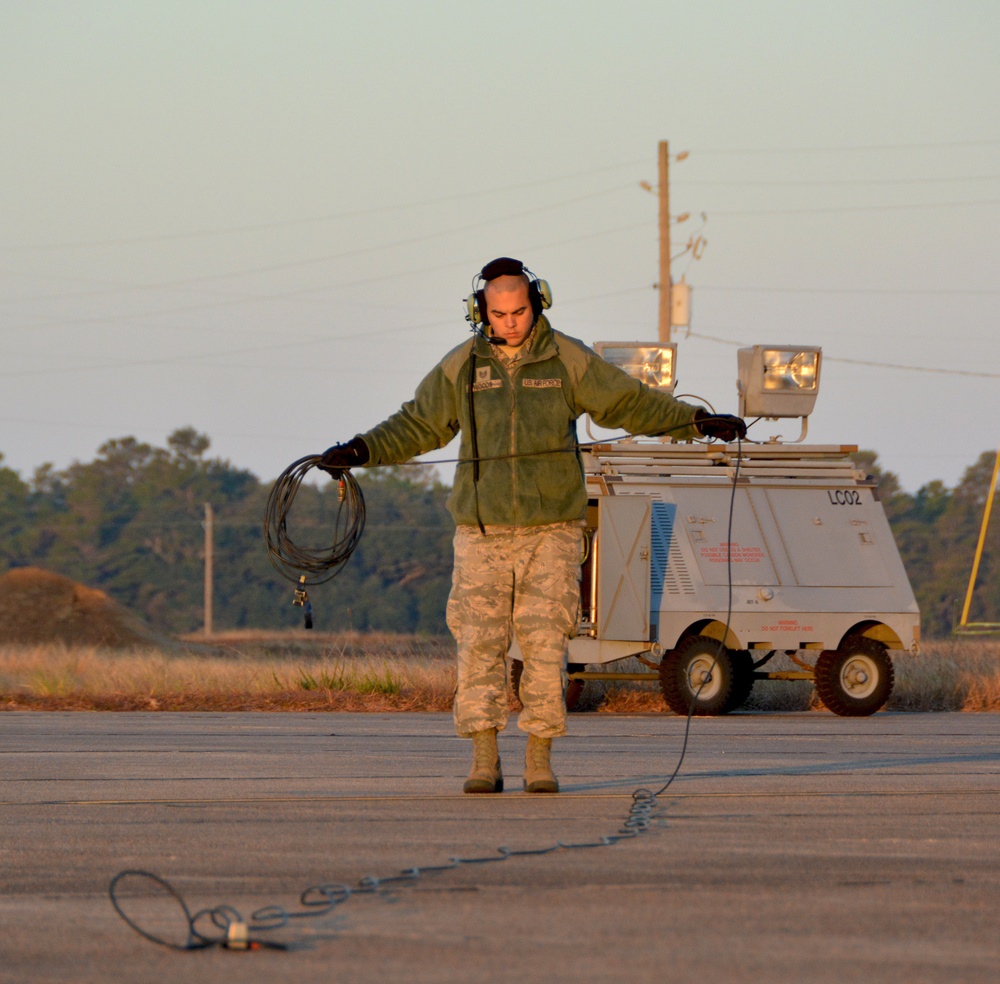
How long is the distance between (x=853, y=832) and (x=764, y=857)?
0.82 m

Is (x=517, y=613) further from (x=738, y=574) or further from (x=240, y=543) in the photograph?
(x=240, y=543)

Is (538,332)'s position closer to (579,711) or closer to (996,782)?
(996,782)

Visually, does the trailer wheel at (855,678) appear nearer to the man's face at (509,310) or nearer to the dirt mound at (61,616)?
the man's face at (509,310)

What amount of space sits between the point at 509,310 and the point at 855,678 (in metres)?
9.71

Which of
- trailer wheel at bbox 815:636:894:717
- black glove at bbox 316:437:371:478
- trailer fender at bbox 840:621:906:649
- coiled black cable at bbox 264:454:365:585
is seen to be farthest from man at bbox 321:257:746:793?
trailer fender at bbox 840:621:906:649

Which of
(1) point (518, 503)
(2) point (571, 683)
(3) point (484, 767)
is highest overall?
(1) point (518, 503)

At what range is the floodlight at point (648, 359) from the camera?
51.7ft

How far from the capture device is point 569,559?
25.0 feet

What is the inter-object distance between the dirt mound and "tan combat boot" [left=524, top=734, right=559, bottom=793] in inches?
1268

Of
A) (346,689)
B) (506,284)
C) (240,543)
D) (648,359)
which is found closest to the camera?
(506,284)

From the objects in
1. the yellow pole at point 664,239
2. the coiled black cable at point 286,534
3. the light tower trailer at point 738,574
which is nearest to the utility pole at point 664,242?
the yellow pole at point 664,239

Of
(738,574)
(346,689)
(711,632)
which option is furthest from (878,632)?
(346,689)

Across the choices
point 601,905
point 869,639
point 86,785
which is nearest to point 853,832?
point 601,905

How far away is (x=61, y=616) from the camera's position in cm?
3991
